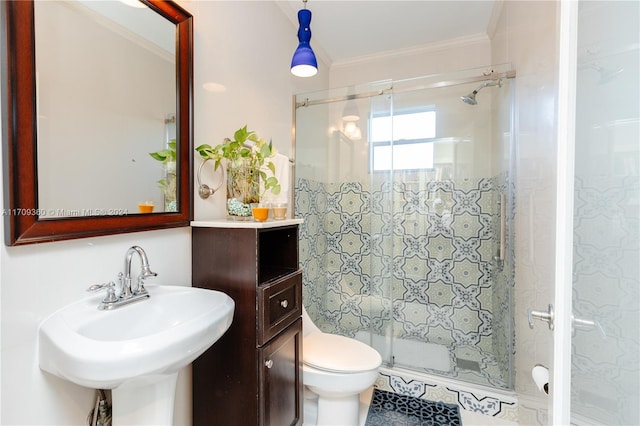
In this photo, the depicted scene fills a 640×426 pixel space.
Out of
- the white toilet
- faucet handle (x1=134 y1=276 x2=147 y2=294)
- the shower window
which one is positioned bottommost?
the white toilet

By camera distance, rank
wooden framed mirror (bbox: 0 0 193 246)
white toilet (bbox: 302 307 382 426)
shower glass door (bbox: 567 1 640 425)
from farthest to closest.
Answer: white toilet (bbox: 302 307 382 426)
wooden framed mirror (bbox: 0 0 193 246)
shower glass door (bbox: 567 1 640 425)

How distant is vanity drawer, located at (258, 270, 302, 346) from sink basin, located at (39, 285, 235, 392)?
191 mm

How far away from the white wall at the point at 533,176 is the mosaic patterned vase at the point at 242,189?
3.75 feet

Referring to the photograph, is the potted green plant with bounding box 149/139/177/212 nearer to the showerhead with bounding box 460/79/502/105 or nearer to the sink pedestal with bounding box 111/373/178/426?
the sink pedestal with bounding box 111/373/178/426

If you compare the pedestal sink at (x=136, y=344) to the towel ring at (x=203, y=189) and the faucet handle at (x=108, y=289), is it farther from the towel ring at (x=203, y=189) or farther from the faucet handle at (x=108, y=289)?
the towel ring at (x=203, y=189)

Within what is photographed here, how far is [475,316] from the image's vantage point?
2.30m

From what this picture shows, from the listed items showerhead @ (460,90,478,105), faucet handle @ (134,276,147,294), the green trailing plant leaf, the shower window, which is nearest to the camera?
faucet handle @ (134,276,147,294)

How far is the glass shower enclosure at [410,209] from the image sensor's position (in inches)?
88.9

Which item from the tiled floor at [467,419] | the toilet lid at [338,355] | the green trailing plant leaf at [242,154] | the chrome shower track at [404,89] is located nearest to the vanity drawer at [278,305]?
the toilet lid at [338,355]

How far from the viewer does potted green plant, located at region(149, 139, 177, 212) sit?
1.15 meters

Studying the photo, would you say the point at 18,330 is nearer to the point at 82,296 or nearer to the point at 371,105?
the point at 82,296

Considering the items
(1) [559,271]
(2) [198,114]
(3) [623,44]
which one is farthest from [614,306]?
(2) [198,114]

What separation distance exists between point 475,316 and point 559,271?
1.83m

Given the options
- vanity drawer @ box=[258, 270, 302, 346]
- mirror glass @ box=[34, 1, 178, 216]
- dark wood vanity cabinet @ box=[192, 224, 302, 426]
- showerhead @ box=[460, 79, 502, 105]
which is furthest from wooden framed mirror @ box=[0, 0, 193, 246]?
showerhead @ box=[460, 79, 502, 105]
